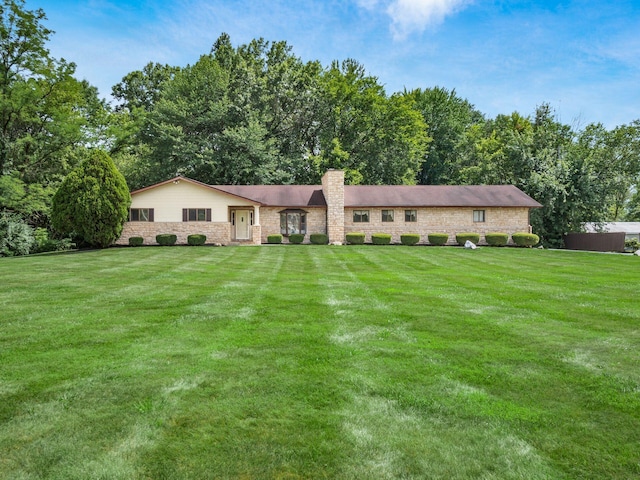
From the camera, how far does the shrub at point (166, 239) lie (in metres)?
27.8

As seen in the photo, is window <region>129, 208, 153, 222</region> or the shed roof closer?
window <region>129, 208, 153, 222</region>

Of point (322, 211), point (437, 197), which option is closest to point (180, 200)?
point (322, 211)

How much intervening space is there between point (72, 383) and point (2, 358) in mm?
1560

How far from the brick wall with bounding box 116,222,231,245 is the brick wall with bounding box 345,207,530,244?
9.67m

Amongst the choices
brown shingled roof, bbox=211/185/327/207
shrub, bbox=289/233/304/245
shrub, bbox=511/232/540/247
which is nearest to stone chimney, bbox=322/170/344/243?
brown shingled roof, bbox=211/185/327/207

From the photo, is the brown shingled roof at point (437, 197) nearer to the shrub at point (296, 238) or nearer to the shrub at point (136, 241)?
the shrub at point (296, 238)

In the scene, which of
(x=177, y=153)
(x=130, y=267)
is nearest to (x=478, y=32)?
(x=130, y=267)

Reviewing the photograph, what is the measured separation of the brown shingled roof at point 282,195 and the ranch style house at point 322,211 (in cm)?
8

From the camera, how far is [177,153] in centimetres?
3606

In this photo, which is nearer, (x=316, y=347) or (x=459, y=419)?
(x=459, y=419)

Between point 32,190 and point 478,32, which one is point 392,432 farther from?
point 32,190

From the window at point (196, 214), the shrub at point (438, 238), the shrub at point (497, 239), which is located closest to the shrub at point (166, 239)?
the window at point (196, 214)

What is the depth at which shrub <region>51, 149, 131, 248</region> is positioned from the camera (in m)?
24.0

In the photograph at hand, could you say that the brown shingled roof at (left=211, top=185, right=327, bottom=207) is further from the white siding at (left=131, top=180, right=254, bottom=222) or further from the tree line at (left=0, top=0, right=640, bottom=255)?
the tree line at (left=0, top=0, right=640, bottom=255)
